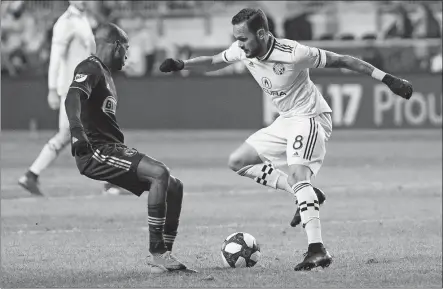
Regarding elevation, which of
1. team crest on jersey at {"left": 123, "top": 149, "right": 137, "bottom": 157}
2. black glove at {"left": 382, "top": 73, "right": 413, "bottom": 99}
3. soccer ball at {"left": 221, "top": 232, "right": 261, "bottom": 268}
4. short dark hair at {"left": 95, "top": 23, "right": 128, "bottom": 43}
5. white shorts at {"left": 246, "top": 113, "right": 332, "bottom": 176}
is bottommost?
soccer ball at {"left": 221, "top": 232, "right": 261, "bottom": 268}

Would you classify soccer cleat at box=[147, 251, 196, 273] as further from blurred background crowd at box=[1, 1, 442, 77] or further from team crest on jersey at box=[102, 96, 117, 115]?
blurred background crowd at box=[1, 1, 442, 77]

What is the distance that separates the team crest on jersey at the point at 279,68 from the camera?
25.8 feet

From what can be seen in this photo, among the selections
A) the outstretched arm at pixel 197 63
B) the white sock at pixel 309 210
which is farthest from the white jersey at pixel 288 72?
the white sock at pixel 309 210

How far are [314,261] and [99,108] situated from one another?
187 centimetres

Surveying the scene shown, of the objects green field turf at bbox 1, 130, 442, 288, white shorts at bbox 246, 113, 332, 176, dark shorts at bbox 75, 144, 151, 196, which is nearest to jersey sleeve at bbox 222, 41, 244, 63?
white shorts at bbox 246, 113, 332, 176

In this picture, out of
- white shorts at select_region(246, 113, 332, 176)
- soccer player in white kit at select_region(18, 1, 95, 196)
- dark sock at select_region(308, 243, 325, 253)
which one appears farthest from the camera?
soccer player in white kit at select_region(18, 1, 95, 196)

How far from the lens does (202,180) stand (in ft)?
47.2

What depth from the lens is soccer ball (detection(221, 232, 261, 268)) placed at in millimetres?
7633

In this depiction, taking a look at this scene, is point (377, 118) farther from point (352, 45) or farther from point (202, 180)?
point (202, 180)

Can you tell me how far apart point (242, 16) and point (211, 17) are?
19.9 meters

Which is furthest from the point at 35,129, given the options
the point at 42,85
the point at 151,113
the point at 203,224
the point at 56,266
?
the point at 56,266

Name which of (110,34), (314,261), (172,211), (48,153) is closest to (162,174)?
(172,211)

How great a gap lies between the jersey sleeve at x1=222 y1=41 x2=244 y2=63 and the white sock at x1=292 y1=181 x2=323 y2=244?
3.73ft

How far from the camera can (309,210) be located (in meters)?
7.63
